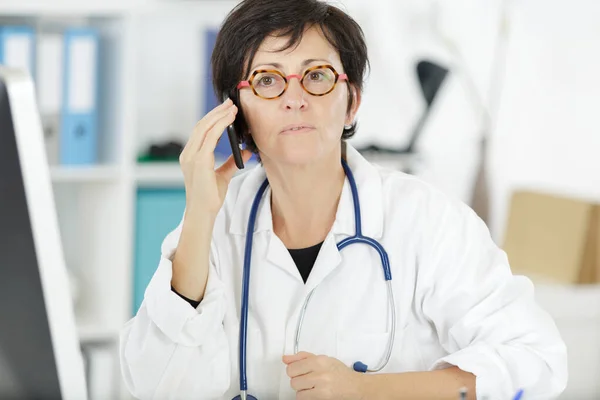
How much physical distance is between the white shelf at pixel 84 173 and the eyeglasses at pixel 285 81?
121 cm

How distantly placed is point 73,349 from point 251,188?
81cm

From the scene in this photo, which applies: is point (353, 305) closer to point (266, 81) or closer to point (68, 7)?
point (266, 81)

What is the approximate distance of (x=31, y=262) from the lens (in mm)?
686

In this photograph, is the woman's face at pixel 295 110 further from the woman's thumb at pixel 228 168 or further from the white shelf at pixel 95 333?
the white shelf at pixel 95 333

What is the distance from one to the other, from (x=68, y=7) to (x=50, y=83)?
0.75ft

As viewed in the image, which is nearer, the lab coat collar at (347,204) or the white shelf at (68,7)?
the lab coat collar at (347,204)

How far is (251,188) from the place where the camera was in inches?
58.5

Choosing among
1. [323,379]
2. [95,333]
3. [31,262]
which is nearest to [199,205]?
[323,379]

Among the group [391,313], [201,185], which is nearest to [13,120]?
[201,185]

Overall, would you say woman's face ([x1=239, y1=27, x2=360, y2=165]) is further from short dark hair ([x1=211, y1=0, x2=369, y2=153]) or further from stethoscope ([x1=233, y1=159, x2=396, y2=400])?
stethoscope ([x1=233, y1=159, x2=396, y2=400])

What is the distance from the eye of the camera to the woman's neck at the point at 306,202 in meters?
1.39

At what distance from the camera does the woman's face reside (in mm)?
1272

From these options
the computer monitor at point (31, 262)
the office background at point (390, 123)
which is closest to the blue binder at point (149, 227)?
the office background at point (390, 123)

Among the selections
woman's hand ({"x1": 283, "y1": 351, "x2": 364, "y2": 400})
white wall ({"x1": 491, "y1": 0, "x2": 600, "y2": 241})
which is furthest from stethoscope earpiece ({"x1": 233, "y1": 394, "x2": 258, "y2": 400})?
white wall ({"x1": 491, "y1": 0, "x2": 600, "y2": 241})
